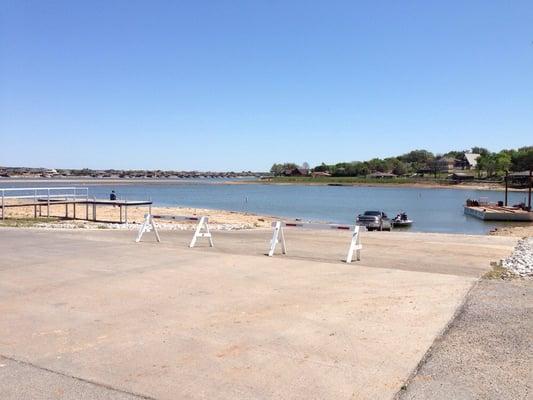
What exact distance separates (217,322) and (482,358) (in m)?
3.02

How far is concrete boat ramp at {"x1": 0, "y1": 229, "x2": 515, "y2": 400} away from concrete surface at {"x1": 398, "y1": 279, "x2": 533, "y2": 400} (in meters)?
0.23

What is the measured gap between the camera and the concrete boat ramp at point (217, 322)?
4.99 m

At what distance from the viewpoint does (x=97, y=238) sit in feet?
54.1

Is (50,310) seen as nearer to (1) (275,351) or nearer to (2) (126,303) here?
(2) (126,303)

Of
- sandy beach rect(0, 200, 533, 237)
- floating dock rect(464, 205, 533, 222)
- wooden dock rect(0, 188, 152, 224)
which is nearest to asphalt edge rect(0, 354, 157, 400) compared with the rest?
sandy beach rect(0, 200, 533, 237)

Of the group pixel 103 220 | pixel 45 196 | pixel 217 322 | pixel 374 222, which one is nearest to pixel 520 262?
pixel 217 322

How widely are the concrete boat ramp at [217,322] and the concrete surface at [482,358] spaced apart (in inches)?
8.9

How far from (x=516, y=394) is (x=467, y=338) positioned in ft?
5.26

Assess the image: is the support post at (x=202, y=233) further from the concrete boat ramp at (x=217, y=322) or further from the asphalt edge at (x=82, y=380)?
the asphalt edge at (x=82, y=380)

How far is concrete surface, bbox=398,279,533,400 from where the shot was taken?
15.8ft

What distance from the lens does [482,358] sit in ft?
18.5

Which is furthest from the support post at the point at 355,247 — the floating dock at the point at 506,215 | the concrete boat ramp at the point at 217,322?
the floating dock at the point at 506,215

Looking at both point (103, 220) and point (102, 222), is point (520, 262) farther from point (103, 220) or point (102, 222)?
point (103, 220)

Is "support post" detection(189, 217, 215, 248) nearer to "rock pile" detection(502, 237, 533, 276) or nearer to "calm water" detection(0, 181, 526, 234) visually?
"rock pile" detection(502, 237, 533, 276)
